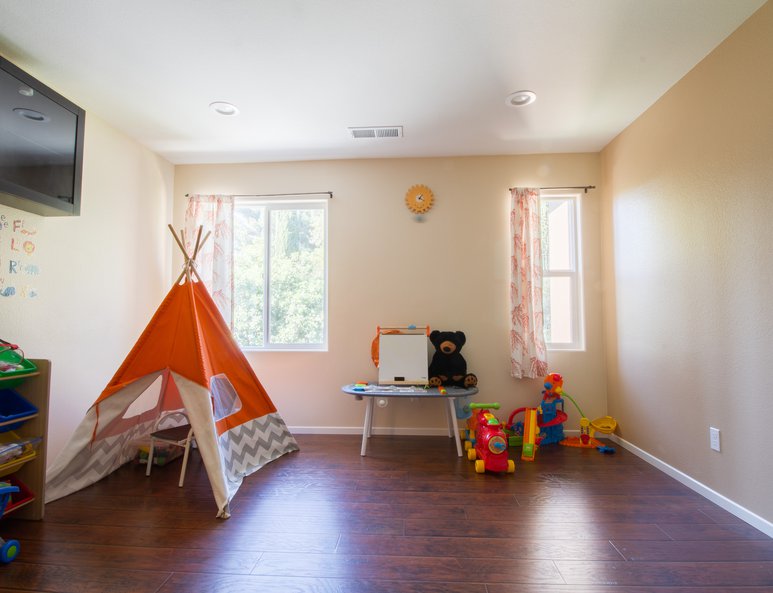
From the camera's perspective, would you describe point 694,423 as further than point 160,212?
No

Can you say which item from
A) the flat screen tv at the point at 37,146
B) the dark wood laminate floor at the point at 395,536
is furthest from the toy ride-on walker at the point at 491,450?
the flat screen tv at the point at 37,146

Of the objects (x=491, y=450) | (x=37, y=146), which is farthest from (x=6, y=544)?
(x=491, y=450)

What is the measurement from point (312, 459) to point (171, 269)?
224cm

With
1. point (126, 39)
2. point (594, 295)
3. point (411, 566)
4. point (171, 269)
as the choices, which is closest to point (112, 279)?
point (171, 269)

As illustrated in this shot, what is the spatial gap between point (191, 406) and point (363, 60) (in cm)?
224

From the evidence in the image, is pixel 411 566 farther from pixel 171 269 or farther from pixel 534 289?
pixel 171 269

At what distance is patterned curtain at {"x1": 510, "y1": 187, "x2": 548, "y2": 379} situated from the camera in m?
3.35

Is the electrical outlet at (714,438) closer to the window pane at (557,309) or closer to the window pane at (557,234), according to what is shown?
the window pane at (557,309)

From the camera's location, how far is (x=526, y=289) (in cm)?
338

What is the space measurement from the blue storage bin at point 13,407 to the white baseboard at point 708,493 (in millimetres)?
3674

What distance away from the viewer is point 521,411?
334 centimetres

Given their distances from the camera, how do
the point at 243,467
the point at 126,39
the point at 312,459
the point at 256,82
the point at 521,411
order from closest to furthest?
the point at 126,39
the point at 256,82
the point at 243,467
the point at 312,459
the point at 521,411

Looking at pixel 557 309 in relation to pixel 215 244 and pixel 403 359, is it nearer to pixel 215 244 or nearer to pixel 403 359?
pixel 403 359

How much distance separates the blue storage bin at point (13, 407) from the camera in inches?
78.8
